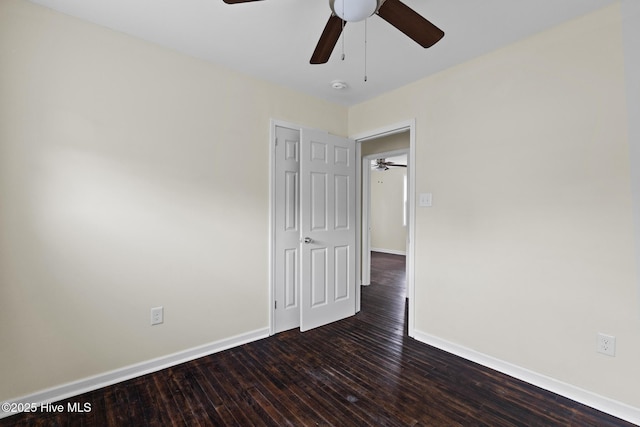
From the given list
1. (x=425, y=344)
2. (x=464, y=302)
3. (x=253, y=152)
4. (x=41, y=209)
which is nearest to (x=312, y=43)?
(x=253, y=152)

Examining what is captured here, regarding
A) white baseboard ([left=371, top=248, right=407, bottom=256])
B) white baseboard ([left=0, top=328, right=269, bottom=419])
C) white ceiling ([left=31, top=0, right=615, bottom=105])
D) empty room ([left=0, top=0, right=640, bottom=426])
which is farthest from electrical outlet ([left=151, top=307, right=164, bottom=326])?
white baseboard ([left=371, top=248, right=407, bottom=256])

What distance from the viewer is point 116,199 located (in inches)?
82.0

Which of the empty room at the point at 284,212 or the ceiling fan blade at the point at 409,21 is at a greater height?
the ceiling fan blade at the point at 409,21

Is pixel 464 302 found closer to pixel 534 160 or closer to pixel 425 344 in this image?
pixel 425 344

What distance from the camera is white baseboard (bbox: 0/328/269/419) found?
1843 millimetres

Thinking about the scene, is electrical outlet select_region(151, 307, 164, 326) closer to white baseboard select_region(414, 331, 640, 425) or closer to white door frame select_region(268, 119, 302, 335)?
white door frame select_region(268, 119, 302, 335)

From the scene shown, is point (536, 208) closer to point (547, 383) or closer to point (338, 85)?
point (547, 383)

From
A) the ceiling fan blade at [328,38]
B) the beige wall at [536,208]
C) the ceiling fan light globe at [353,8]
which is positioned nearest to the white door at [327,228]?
the beige wall at [536,208]

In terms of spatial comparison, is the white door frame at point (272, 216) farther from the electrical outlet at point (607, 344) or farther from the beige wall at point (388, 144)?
the electrical outlet at point (607, 344)

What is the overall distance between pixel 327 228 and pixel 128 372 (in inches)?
80.9

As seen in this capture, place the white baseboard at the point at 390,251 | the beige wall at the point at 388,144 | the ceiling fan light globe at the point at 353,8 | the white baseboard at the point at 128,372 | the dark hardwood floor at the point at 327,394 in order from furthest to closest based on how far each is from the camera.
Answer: the white baseboard at the point at 390,251, the beige wall at the point at 388,144, the white baseboard at the point at 128,372, the dark hardwood floor at the point at 327,394, the ceiling fan light globe at the point at 353,8

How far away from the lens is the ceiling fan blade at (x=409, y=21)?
1.39 metres

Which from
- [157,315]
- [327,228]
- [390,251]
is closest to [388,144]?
[327,228]

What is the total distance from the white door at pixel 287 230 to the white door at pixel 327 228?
0.12 metres
